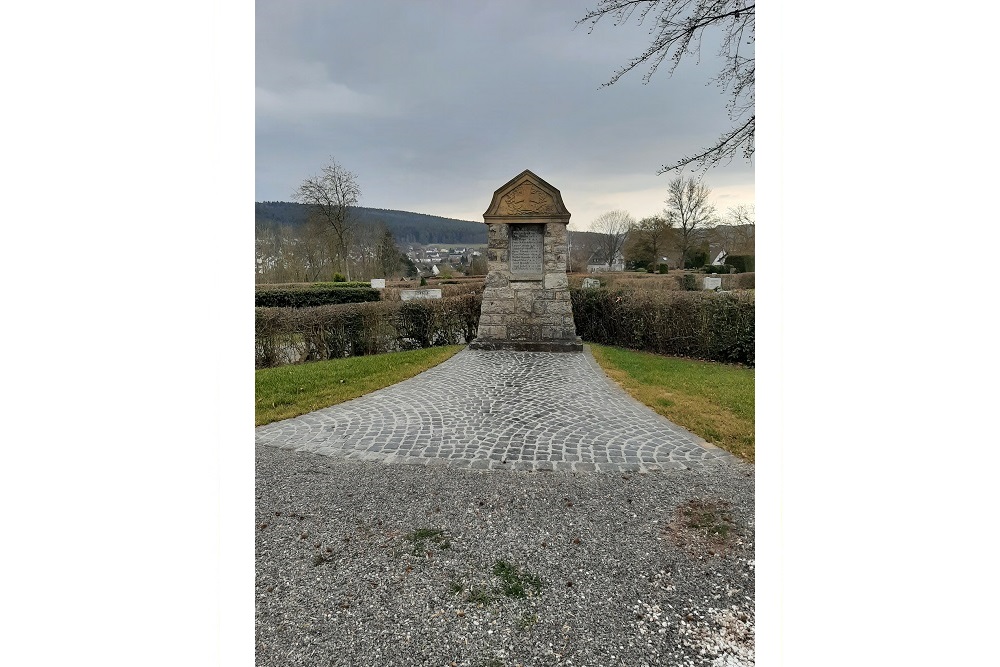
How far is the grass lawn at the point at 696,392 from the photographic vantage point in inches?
106

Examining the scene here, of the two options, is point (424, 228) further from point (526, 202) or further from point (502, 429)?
point (502, 429)

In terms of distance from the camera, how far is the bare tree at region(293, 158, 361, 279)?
7.88 m

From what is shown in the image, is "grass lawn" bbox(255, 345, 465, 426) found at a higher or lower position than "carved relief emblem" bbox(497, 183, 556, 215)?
lower

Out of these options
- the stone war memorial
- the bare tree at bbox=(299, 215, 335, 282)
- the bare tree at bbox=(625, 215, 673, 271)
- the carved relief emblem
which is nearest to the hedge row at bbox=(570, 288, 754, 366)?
the stone war memorial

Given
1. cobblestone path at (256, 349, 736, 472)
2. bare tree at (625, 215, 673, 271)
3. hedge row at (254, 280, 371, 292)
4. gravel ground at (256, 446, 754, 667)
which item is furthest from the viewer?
bare tree at (625, 215, 673, 271)

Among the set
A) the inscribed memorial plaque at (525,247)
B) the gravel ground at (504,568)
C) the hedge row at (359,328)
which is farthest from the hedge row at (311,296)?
the gravel ground at (504,568)

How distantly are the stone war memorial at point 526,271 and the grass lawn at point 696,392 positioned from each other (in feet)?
2.68

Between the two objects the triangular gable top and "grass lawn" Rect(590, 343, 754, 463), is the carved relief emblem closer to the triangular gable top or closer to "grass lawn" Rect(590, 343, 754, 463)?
the triangular gable top

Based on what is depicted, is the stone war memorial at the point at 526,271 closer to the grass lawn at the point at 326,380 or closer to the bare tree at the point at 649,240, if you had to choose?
the grass lawn at the point at 326,380

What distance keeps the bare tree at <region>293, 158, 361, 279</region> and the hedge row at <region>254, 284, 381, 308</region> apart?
5.17 feet

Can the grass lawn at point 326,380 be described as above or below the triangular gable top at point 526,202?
below

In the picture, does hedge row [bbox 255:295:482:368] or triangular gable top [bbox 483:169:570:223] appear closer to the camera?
hedge row [bbox 255:295:482:368]
